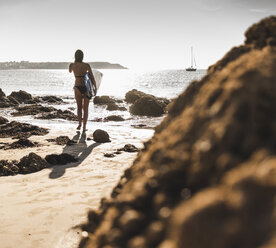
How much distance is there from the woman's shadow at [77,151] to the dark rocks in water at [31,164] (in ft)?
0.66

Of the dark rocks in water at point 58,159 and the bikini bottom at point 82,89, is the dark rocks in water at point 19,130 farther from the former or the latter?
the dark rocks in water at point 58,159

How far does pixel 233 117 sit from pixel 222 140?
103 millimetres

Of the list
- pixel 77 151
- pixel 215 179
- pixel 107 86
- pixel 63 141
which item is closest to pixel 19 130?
pixel 63 141

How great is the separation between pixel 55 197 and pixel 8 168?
1.40 m

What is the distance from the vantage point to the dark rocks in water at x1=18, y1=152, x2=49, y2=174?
436cm

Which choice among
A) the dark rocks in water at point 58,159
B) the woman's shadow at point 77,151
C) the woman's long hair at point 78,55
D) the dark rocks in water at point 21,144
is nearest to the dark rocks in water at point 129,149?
the woman's shadow at point 77,151

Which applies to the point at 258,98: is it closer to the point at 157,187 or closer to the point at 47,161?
the point at 157,187

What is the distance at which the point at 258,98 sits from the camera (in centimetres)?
116

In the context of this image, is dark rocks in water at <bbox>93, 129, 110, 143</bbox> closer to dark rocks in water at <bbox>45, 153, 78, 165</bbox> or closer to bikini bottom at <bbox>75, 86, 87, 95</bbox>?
dark rocks in water at <bbox>45, 153, 78, 165</bbox>

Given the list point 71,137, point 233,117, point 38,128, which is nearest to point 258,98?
point 233,117

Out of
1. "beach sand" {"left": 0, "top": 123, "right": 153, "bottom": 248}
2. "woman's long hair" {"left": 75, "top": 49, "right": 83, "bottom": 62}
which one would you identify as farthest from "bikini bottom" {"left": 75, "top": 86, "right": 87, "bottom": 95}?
"beach sand" {"left": 0, "top": 123, "right": 153, "bottom": 248}

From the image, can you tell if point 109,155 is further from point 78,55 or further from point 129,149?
point 78,55

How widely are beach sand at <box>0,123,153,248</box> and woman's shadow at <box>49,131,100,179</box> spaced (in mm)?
14

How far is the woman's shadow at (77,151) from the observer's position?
4.35 meters
